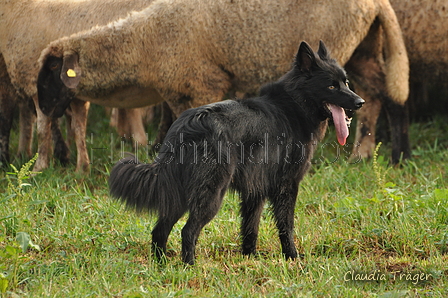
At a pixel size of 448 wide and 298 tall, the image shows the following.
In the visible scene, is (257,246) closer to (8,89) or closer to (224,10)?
(224,10)

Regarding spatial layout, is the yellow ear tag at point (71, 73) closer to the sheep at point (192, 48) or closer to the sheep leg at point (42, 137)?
the sheep at point (192, 48)

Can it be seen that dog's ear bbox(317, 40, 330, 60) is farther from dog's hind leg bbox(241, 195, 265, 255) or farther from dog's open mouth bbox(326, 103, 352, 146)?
dog's hind leg bbox(241, 195, 265, 255)

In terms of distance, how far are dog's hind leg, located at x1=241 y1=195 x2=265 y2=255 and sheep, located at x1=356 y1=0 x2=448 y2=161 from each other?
10.1 feet

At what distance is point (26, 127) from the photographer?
7.44 meters

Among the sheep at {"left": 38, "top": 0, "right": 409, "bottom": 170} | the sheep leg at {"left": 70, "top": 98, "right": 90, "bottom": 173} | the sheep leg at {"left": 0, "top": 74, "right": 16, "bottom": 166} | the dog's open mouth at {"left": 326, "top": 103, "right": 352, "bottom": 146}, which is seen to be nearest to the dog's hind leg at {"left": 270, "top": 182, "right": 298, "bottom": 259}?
the dog's open mouth at {"left": 326, "top": 103, "right": 352, "bottom": 146}

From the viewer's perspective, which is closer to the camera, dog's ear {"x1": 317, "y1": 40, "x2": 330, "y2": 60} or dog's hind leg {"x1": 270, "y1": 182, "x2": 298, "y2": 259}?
dog's hind leg {"x1": 270, "y1": 182, "x2": 298, "y2": 259}

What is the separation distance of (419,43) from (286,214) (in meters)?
3.88

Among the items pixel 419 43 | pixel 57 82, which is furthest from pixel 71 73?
pixel 419 43

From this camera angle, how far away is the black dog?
12.4 ft

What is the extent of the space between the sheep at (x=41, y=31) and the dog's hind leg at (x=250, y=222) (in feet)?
9.00

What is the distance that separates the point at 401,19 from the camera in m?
7.30

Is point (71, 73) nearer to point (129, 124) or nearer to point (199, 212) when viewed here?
point (129, 124)

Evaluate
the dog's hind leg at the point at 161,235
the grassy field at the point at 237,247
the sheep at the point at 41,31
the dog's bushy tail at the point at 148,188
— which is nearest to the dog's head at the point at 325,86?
the grassy field at the point at 237,247

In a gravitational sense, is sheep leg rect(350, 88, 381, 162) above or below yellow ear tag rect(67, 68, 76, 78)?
below
